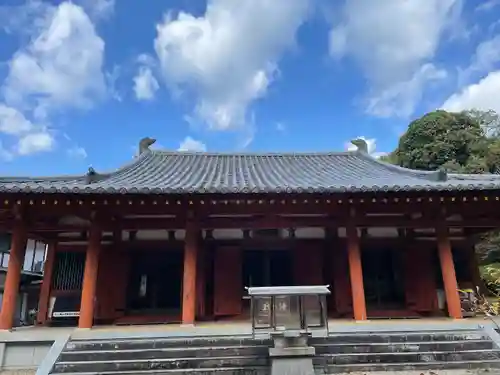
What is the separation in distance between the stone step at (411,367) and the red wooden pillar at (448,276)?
1.76 metres

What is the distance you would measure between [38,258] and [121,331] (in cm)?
1847

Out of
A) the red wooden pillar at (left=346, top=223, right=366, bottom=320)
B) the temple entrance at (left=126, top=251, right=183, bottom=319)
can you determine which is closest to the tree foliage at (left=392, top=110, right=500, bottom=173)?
the red wooden pillar at (left=346, top=223, right=366, bottom=320)

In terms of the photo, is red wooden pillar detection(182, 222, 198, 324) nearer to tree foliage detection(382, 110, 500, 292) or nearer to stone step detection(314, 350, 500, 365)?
stone step detection(314, 350, 500, 365)

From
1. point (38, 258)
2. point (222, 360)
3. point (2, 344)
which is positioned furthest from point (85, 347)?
point (38, 258)

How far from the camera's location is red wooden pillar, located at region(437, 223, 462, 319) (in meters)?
8.47

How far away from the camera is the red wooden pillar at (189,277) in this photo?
320 inches

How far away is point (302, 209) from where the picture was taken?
8844 mm

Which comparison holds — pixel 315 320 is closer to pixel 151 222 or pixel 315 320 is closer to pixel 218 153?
pixel 151 222

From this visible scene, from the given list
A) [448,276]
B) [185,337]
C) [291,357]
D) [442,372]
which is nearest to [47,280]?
[185,337]

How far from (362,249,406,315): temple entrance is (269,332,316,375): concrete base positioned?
4790mm

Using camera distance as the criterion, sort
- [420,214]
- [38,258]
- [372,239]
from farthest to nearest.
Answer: [38,258] < [372,239] < [420,214]

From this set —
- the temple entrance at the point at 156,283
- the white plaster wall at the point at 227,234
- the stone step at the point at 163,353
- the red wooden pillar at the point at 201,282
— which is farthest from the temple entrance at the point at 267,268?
the stone step at the point at 163,353

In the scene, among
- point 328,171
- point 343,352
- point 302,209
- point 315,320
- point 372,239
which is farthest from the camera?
point 328,171

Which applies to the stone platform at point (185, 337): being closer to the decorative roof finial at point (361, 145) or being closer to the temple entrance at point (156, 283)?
the temple entrance at point (156, 283)
